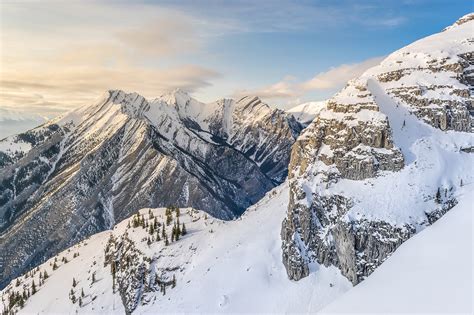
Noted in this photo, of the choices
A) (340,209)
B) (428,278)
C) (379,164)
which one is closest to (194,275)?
(340,209)

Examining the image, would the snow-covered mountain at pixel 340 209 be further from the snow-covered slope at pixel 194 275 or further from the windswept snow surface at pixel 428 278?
the windswept snow surface at pixel 428 278

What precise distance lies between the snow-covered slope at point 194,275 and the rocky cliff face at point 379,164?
6.26m

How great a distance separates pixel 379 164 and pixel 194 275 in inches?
2254

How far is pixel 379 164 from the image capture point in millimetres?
93625

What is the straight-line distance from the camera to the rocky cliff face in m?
84.0

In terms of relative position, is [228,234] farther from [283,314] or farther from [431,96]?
[431,96]

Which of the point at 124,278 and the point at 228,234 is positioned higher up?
the point at 228,234

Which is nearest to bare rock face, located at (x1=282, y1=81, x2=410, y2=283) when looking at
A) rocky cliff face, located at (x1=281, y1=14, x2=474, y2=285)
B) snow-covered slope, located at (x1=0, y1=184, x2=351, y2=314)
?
rocky cliff face, located at (x1=281, y1=14, x2=474, y2=285)

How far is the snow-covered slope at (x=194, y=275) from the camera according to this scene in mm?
91625

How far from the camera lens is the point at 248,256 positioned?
105 meters

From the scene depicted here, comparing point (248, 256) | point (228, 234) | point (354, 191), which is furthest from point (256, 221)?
point (354, 191)

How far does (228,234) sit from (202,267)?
16099mm

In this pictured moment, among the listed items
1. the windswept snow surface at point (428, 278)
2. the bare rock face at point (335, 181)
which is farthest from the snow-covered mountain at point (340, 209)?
the windswept snow surface at point (428, 278)

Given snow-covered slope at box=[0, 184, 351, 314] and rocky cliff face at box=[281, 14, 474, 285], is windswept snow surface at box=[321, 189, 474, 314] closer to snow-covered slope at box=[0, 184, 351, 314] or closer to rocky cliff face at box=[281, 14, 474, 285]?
rocky cliff face at box=[281, 14, 474, 285]
